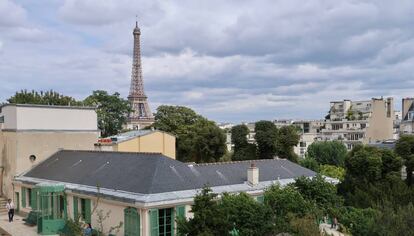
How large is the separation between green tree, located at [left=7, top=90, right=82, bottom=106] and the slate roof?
96.6 ft

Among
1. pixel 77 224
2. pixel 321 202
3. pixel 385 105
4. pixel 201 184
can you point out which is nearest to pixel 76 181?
pixel 77 224

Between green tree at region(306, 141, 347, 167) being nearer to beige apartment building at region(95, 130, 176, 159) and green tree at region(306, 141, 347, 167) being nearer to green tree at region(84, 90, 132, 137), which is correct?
beige apartment building at region(95, 130, 176, 159)

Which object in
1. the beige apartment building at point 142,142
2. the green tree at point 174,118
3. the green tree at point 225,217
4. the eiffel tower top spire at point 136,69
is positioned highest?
the eiffel tower top spire at point 136,69

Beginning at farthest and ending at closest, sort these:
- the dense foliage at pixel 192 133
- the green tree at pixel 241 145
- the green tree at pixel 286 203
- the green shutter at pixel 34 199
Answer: the green tree at pixel 241 145, the dense foliage at pixel 192 133, the green shutter at pixel 34 199, the green tree at pixel 286 203

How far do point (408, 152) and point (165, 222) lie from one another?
75.7ft

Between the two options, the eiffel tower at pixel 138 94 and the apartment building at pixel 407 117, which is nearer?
the apartment building at pixel 407 117

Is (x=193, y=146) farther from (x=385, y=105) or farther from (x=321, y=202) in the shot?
(x=385, y=105)

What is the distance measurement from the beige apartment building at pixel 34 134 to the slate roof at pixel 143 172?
43.0 inches

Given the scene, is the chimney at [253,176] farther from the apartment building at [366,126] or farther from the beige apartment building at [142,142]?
the apartment building at [366,126]

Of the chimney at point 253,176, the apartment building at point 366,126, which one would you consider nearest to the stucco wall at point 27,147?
the chimney at point 253,176

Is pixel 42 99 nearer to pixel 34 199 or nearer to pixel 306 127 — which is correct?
pixel 34 199

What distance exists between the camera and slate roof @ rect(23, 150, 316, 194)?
849 inches

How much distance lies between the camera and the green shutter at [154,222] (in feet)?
64.1

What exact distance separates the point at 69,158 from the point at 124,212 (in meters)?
11.0
